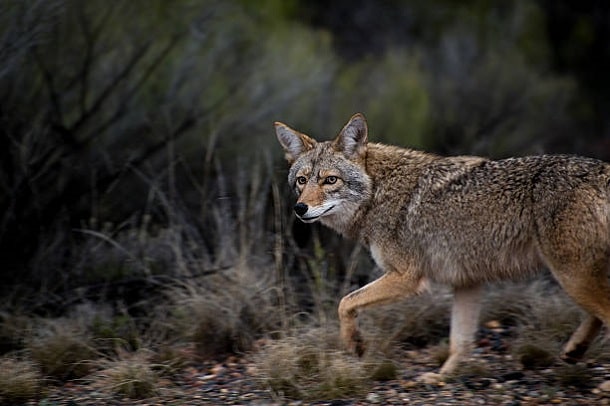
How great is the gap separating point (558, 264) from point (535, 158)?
2.70ft

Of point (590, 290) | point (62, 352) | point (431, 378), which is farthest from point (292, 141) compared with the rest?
point (590, 290)

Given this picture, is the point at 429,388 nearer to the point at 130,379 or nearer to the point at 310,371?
the point at 310,371

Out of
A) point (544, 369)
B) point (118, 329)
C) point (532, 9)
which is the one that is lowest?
point (544, 369)

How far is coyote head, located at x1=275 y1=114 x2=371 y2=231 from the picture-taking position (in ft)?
20.6

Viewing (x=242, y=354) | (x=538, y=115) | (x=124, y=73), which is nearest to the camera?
(x=242, y=354)

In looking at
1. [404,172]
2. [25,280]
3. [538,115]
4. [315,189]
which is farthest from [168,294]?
[538,115]

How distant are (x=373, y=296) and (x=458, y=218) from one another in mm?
768

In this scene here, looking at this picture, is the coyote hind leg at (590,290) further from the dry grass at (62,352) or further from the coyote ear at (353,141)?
the dry grass at (62,352)

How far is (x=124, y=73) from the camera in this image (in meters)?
10.0

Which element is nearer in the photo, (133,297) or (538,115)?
(133,297)

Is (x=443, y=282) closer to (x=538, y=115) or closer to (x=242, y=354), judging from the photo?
(x=242, y=354)

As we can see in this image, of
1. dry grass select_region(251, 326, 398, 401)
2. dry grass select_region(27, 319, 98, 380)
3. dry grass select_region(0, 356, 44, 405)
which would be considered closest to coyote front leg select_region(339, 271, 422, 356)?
dry grass select_region(251, 326, 398, 401)

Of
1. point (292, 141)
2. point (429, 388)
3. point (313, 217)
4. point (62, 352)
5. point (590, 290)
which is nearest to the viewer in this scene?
point (590, 290)

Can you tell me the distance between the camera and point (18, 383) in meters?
5.83
